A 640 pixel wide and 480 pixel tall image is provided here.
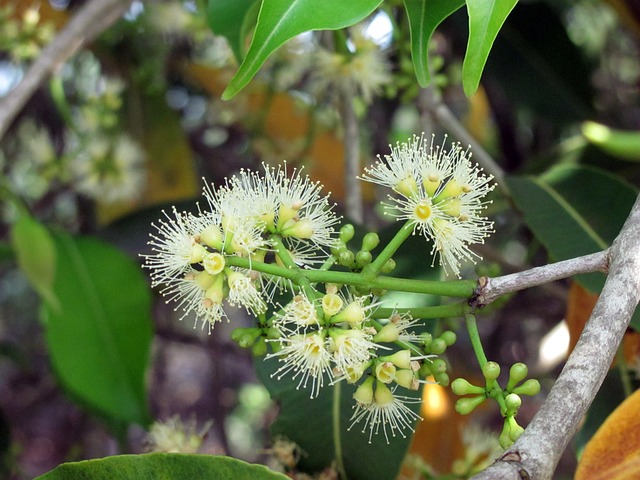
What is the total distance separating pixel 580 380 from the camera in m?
0.57

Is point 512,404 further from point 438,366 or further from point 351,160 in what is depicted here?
point 351,160

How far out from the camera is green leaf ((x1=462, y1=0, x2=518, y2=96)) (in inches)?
25.6

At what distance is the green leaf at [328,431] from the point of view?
3.09ft

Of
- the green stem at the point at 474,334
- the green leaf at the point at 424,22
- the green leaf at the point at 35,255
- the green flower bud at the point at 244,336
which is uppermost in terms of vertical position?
the green leaf at the point at 424,22

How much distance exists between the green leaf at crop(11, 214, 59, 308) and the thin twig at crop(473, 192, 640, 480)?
91 cm

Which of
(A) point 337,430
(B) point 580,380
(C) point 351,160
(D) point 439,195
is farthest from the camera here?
(C) point 351,160

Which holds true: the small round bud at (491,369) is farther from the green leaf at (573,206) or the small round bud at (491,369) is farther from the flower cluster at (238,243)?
the green leaf at (573,206)

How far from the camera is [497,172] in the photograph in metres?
1.28

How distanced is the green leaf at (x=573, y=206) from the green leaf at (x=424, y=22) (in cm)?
37

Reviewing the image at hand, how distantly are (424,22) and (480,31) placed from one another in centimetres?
12

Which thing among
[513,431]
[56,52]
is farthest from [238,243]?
[56,52]

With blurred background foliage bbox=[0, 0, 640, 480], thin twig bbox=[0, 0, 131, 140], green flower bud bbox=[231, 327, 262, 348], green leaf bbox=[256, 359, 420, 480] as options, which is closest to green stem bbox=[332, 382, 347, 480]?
green leaf bbox=[256, 359, 420, 480]

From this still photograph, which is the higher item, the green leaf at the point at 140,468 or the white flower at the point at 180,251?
the white flower at the point at 180,251

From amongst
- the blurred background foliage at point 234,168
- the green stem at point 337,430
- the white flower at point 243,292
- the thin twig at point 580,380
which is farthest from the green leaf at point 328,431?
the thin twig at point 580,380
